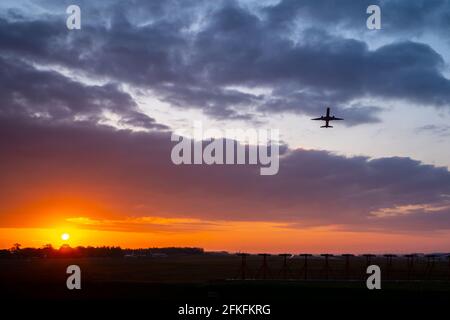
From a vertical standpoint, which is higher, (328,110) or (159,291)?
(328,110)
